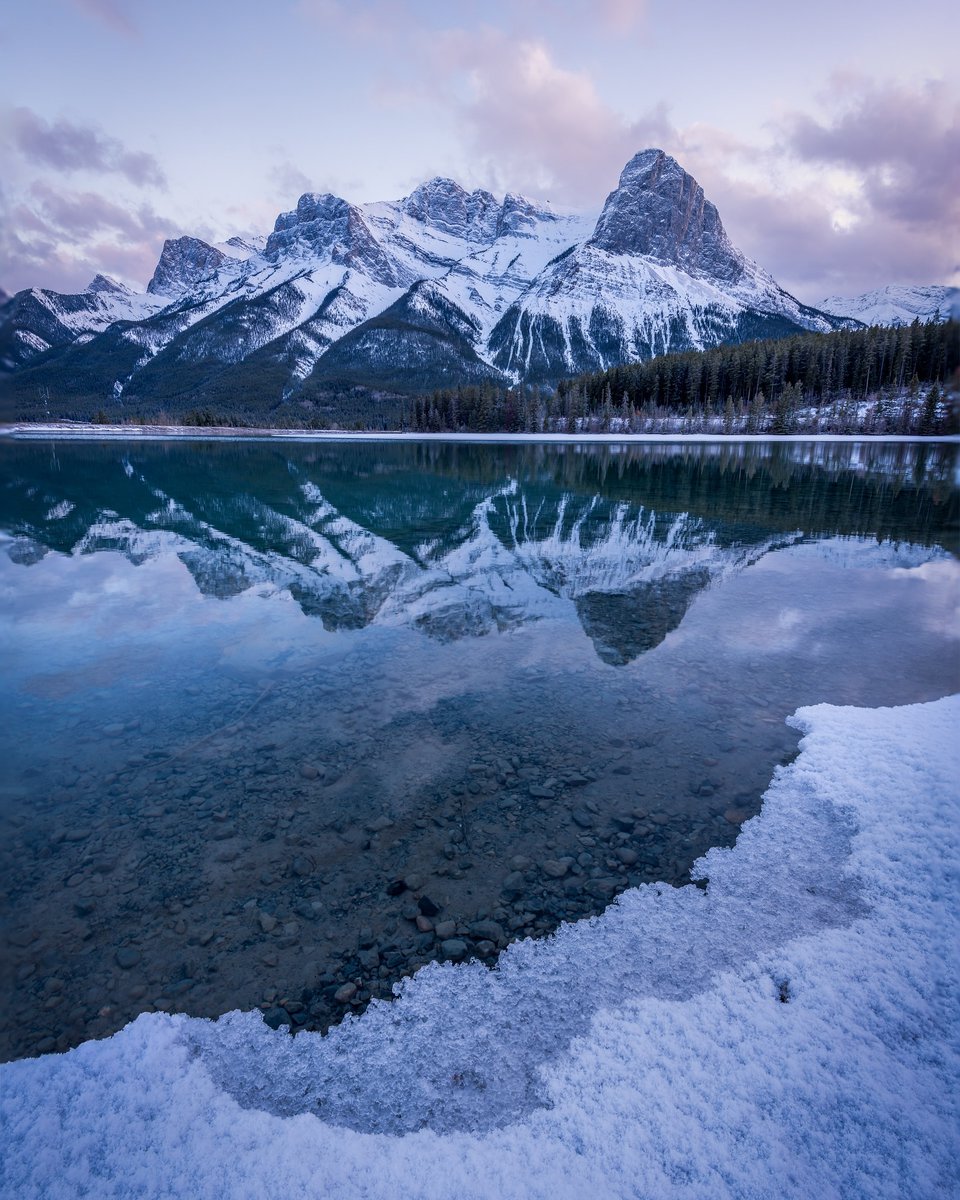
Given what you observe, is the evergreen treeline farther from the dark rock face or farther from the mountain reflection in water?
the dark rock face

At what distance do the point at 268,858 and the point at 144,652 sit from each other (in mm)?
9153

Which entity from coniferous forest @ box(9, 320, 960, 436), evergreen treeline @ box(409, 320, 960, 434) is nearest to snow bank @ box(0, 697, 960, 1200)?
evergreen treeline @ box(409, 320, 960, 434)

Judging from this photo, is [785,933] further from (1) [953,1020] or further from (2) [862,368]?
(2) [862,368]

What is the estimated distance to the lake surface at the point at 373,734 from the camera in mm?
6355

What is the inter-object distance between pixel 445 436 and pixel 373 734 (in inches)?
6207

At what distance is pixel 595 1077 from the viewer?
474 centimetres

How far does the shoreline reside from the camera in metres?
123

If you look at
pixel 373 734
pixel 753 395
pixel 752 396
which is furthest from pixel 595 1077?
pixel 752 396

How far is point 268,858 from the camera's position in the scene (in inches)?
297

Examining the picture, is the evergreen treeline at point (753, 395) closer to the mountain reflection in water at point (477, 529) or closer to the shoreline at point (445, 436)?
the shoreline at point (445, 436)

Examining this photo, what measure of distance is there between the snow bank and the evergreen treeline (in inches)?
5614

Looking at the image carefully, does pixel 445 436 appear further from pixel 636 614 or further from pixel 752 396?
pixel 636 614

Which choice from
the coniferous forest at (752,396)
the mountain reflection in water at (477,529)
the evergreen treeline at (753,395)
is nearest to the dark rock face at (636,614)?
the mountain reflection in water at (477,529)

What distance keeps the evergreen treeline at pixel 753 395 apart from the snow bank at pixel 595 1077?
468ft
